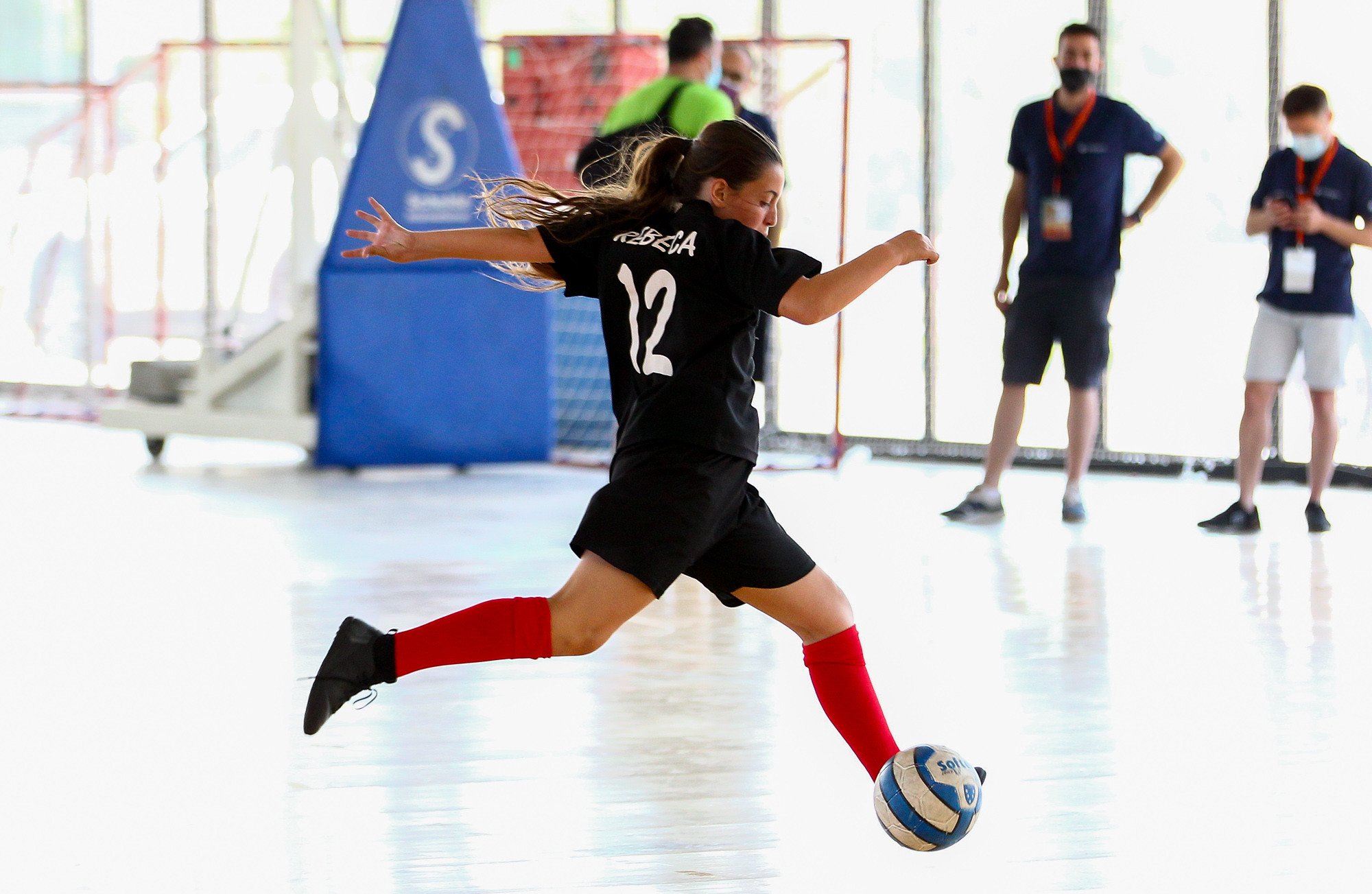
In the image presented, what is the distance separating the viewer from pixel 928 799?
235 centimetres

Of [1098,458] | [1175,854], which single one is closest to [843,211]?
[1098,458]

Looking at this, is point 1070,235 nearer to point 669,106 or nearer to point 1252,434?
point 1252,434

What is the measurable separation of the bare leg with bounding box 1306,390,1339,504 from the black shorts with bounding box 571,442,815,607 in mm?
3710

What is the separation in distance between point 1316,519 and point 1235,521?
30 cm

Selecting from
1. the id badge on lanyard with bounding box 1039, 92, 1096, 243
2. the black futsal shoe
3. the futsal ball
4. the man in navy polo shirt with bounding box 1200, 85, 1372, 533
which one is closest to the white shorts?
the man in navy polo shirt with bounding box 1200, 85, 1372, 533

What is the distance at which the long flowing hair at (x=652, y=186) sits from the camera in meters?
2.44

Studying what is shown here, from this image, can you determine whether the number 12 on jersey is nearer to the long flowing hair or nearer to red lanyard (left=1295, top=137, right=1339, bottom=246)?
the long flowing hair

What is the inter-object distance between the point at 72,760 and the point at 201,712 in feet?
1.25

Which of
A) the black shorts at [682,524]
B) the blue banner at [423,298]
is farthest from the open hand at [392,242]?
the blue banner at [423,298]

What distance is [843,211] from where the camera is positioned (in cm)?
724

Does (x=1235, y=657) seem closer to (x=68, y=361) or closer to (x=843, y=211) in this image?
(x=843, y=211)

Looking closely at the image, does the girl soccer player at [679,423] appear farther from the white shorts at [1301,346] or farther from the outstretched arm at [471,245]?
the white shorts at [1301,346]

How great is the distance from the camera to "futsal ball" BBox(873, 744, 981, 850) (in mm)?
2348

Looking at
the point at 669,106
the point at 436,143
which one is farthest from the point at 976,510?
the point at 436,143
